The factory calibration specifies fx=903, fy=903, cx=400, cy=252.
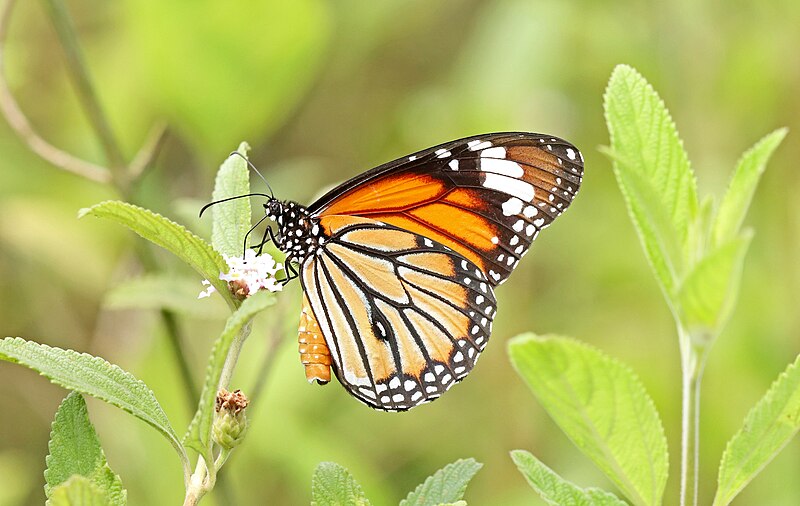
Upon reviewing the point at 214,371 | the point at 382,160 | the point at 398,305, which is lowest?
the point at 214,371

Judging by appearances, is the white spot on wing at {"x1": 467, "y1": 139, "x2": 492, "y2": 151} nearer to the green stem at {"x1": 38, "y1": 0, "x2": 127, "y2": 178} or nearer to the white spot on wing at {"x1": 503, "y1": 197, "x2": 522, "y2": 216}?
the white spot on wing at {"x1": 503, "y1": 197, "x2": 522, "y2": 216}

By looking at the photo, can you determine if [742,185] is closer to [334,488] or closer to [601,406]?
[601,406]

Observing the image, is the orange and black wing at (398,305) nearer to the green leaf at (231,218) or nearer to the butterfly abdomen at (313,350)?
the butterfly abdomen at (313,350)

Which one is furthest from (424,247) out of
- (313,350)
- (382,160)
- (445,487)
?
(382,160)

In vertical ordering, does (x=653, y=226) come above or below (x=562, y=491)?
above

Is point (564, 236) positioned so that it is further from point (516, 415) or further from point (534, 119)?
point (516, 415)

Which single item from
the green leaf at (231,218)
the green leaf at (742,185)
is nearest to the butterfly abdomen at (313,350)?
the green leaf at (231,218)

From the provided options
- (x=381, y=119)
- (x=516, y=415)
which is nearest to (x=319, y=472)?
(x=516, y=415)
